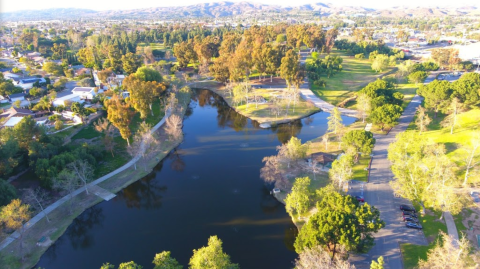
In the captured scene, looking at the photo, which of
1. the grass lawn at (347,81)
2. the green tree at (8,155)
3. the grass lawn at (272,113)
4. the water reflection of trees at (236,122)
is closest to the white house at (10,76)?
the water reflection of trees at (236,122)

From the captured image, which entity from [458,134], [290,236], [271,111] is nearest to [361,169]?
[290,236]

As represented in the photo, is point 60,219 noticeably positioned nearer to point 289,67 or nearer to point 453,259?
point 453,259

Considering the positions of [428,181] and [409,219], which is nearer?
[409,219]

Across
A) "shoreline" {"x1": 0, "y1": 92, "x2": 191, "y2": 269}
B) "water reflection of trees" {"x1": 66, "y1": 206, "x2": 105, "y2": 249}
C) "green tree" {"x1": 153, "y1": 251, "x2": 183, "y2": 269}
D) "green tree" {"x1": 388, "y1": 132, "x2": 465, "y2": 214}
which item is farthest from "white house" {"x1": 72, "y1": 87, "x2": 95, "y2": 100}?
"green tree" {"x1": 388, "y1": 132, "x2": 465, "y2": 214}

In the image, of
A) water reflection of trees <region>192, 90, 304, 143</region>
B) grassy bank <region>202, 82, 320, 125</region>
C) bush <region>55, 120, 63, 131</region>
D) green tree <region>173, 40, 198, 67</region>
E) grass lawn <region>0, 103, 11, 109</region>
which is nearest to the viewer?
bush <region>55, 120, 63, 131</region>

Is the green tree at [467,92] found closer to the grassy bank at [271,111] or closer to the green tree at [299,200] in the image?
the grassy bank at [271,111]

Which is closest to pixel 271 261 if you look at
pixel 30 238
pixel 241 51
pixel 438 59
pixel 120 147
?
pixel 30 238

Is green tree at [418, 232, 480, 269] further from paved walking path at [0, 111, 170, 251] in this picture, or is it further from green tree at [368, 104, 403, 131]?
paved walking path at [0, 111, 170, 251]
